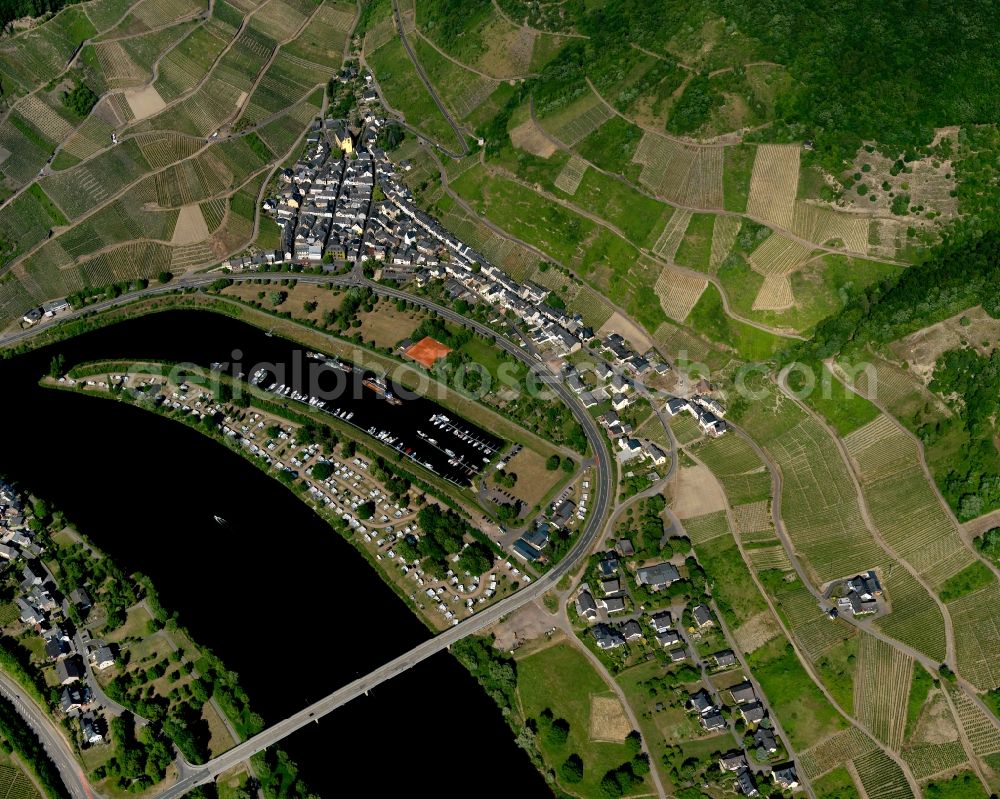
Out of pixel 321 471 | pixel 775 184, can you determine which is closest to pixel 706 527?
pixel 321 471

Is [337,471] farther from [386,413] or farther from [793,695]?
Answer: [793,695]

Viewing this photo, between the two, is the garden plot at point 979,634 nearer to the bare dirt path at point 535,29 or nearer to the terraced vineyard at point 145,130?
the bare dirt path at point 535,29

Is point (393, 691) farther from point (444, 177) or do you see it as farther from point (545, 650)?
point (444, 177)

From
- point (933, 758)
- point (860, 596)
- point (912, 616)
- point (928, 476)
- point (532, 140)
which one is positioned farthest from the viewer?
point (532, 140)

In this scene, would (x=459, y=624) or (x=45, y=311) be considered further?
(x=45, y=311)

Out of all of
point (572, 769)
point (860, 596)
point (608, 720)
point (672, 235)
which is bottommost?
point (572, 769)

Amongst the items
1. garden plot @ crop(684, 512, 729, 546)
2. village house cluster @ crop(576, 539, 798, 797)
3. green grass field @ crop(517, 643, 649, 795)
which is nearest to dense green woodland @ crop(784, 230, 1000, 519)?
garden plot @ crop(684, 512, 729, 546)

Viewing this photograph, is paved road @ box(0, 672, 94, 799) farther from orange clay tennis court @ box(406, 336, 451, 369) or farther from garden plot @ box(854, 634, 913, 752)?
garden plot @ box(854, 634, 913, 752)
